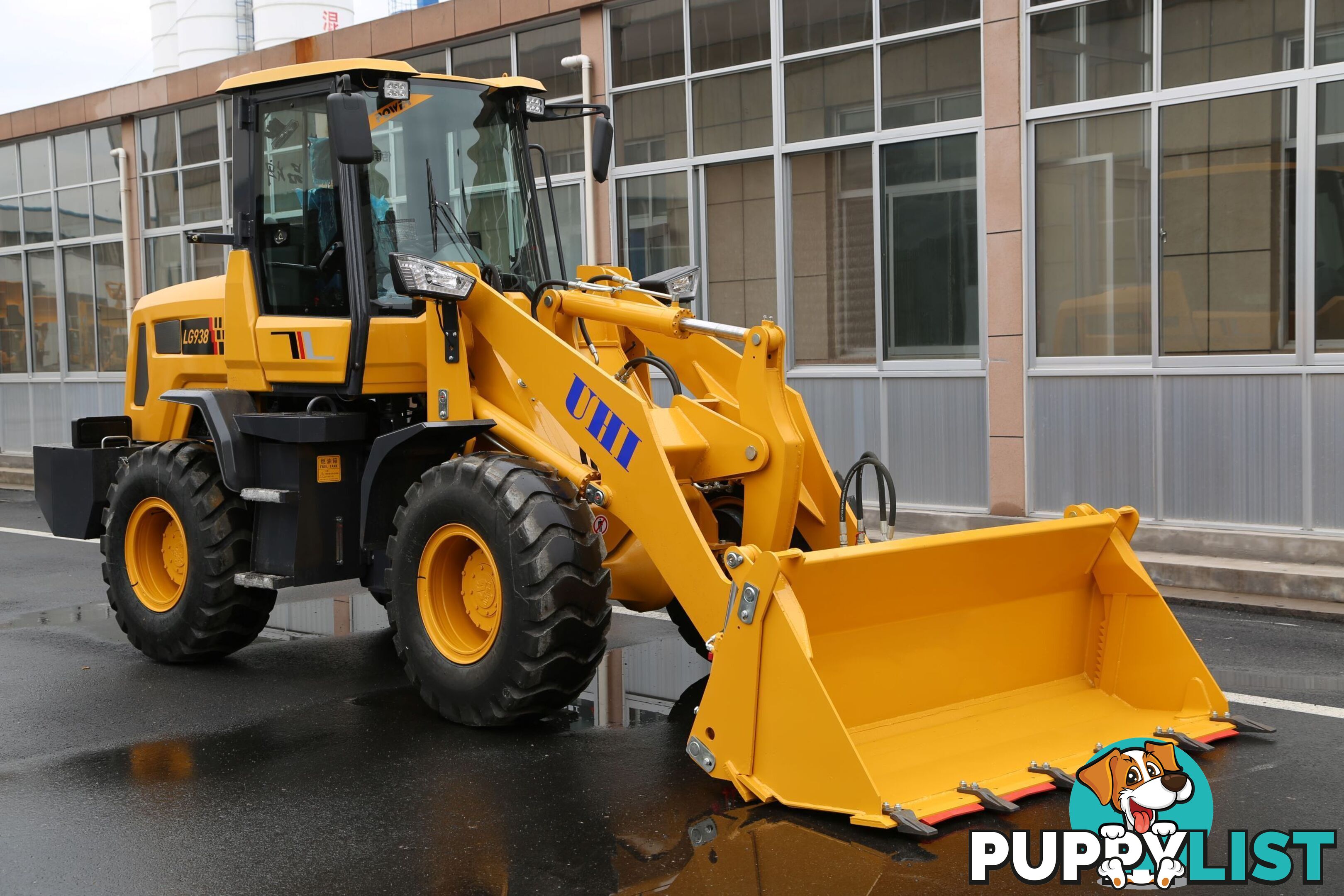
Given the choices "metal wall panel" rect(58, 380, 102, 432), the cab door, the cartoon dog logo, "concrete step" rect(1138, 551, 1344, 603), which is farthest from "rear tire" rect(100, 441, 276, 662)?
"metal wall panel" rect(58, 380, 102, 432)

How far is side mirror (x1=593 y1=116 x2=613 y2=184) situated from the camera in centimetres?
765

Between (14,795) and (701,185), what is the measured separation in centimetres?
957

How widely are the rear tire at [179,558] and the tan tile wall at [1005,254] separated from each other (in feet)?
20.3

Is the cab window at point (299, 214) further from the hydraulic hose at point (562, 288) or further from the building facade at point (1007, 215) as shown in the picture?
the building facade at point (1007, 215)

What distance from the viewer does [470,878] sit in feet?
14.3

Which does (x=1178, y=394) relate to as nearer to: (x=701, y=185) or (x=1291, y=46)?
(x=1291, y=46)

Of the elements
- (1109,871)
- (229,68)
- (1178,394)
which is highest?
(229,68)

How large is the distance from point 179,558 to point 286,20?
810 inches

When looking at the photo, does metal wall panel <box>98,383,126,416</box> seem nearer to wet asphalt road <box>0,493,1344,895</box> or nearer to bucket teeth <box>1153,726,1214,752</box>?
wet asphalt road <box>0,493,1344,895</box>

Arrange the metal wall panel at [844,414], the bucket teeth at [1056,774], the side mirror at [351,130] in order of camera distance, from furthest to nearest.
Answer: the metal wall panel at [844,414] < the side mirror at [351,130] < the bucket teeth at [1056,774]

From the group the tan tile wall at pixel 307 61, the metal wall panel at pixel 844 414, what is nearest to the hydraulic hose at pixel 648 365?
the metal wall panel at pixel 844 414

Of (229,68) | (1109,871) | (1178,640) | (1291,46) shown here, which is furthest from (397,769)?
(229,68)

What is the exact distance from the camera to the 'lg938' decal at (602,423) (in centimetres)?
575

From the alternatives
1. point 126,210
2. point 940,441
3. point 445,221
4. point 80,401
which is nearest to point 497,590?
point 445,221
